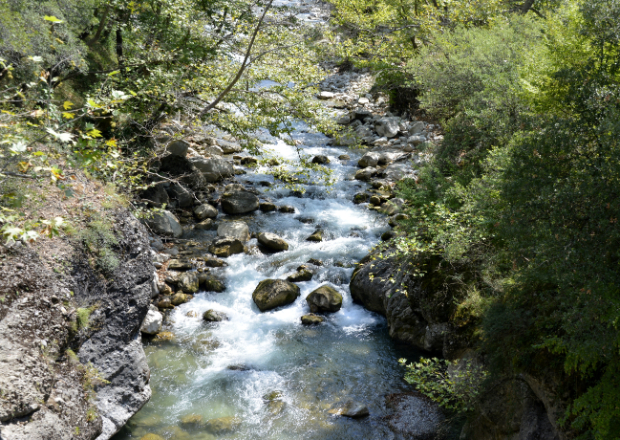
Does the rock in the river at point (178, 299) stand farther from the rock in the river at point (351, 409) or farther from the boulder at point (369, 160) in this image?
the boulder at point (369, 160)

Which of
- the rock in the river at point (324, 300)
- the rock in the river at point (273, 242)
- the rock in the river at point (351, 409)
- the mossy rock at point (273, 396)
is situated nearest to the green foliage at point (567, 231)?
the rock in the river at point (351, 409)

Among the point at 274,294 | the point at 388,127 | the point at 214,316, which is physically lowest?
the point at 214,316

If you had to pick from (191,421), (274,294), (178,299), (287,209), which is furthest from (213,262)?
(191,421)

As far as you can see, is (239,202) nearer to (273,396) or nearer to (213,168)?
(213,168)

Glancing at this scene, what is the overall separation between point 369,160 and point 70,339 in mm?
12478

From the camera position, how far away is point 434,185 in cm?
891

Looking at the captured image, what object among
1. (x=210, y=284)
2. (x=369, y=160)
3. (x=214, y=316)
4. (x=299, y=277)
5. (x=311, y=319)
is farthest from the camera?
(x=369, y=160)

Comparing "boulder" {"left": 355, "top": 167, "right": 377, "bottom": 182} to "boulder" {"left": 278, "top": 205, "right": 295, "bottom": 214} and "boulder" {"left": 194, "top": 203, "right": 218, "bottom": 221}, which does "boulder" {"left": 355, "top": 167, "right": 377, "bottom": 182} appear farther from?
"boulder" {"left": 194, "top": 203, "right": 218, "bottom": 221}

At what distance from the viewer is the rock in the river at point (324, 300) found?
941 cm

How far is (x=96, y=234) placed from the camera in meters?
6.09

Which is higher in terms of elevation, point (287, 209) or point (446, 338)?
point (446, 338)

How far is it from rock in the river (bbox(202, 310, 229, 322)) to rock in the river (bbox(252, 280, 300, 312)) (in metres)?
0.83

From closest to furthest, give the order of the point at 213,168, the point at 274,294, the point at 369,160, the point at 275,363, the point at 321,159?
the point at 275,363 < the point at 274,294 < the point at 213,168 < the point at 369,160 < the point at 321,159

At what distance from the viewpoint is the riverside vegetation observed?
3.88 metres
